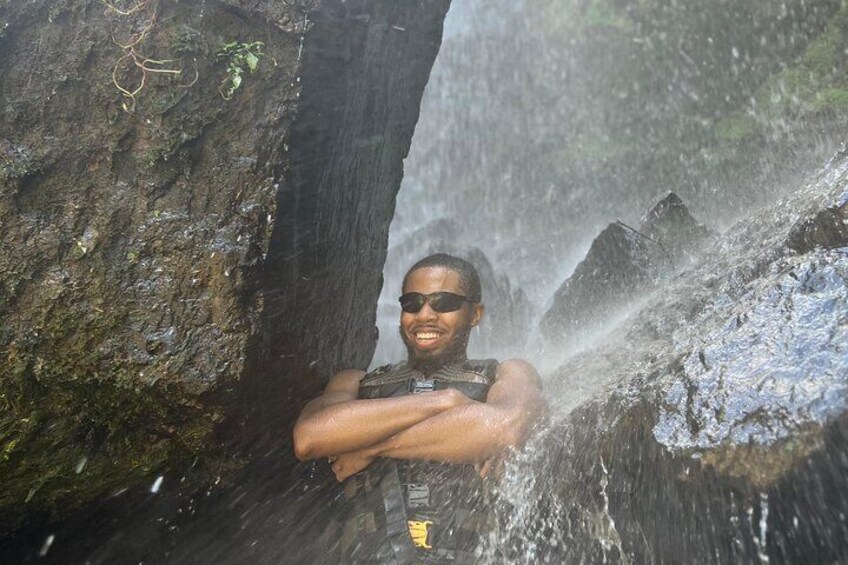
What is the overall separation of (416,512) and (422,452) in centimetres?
38

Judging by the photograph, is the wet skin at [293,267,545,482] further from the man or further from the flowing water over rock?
the flowing water over rock

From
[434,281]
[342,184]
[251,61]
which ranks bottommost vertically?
[434,281]

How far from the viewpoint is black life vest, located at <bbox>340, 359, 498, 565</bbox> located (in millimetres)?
3404

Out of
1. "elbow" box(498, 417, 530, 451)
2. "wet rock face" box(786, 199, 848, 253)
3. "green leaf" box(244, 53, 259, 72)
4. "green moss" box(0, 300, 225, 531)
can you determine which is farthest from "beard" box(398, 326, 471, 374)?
"wet rock face" box(786, 199, 848, 253)

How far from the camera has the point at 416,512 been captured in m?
3.53

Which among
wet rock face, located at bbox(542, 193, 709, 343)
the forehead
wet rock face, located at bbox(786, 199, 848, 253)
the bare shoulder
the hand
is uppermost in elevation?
wet rock face, located at bbox(542, 193, 709, 343)

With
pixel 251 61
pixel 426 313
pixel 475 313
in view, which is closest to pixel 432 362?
pixel 426 313

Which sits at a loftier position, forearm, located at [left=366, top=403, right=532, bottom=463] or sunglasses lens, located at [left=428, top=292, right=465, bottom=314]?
sunglasses lens, located at [left=428, top=292, right=465, bottom=314]

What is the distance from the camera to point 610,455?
121 inches

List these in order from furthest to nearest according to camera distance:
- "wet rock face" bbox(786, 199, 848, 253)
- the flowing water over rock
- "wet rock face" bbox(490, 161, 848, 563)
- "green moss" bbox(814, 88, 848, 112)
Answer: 1. "green moss" bbox(814, 88, 848, 112)
2. "wet rock face" bbox(786, 199, 848, 253)
3. the flowing water over rock
4. "wet rock face" bbox(490, 161, 848, 563)

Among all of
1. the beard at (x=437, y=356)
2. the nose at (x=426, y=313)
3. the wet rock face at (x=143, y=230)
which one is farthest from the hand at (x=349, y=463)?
the nose at (x=426, y=313)

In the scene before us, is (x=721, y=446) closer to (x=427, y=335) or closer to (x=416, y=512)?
(x=416, y=512)

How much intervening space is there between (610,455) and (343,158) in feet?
9.29

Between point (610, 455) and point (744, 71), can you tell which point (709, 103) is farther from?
point (610, 455)
